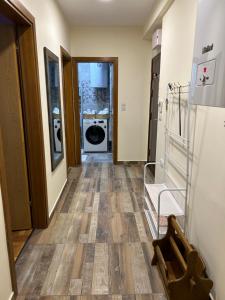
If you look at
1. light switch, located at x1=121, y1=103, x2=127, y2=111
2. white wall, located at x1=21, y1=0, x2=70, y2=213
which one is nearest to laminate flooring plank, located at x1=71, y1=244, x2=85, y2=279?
white wall, located at x1=21, y1=0, x2=70, y2=213

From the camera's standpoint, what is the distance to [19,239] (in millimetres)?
2164

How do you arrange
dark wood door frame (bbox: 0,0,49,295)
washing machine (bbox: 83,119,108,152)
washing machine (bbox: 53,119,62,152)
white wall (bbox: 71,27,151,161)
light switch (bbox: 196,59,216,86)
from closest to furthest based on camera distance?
light switch (bbox: 196,59,216,86) → dark wood door frame (bbox: 0,0,49,295) → washing machine (bbox: 53,119,62,152) → white wall (bbox: 71,27,151,161) → washing machine (bbox: 83,119,108,152)

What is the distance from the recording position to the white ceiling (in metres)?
2.94

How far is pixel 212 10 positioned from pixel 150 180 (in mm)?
3038

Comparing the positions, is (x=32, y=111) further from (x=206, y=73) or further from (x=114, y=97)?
(x=114, y=97)

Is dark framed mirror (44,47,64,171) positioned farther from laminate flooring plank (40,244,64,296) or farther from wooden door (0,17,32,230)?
laminate flooring plank (40,244,64,296)

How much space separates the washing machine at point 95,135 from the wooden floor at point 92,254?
2.31m

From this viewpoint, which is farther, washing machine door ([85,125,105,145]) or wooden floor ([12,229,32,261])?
washing machine door ([85,125,105,145])

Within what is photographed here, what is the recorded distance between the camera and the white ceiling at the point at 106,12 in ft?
9.64

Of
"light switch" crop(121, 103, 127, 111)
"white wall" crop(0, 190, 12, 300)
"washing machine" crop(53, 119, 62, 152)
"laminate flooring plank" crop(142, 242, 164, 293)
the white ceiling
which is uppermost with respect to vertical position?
the white ceiling

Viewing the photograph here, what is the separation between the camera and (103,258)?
6.43 ft

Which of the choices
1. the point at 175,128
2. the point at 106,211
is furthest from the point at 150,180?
the point at 175,128

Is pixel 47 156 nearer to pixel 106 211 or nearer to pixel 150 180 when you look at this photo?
pixel 106 211

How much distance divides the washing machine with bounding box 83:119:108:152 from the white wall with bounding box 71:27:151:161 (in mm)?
1026
